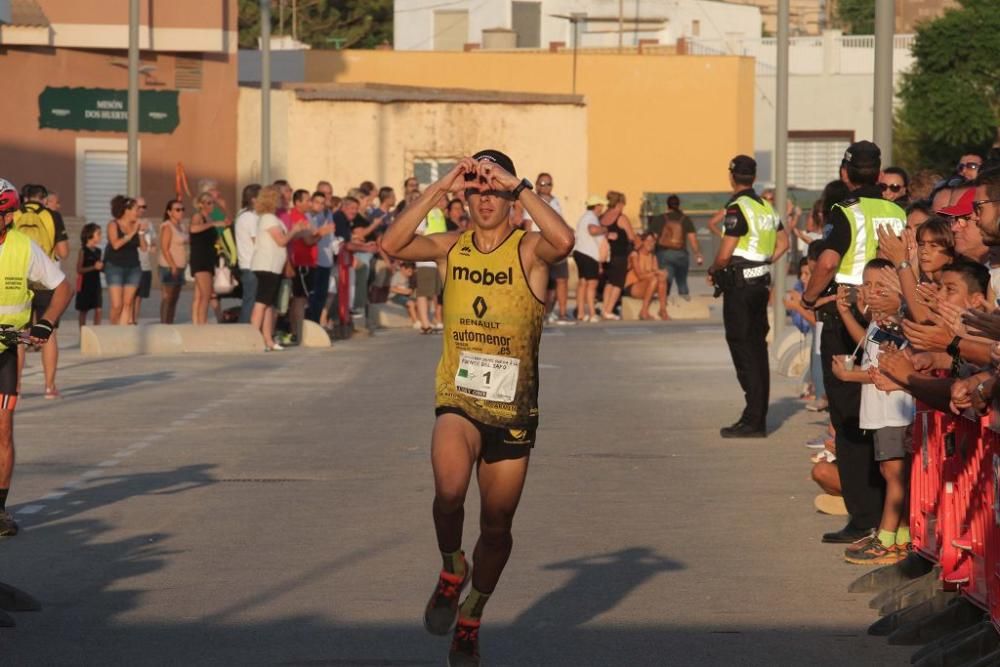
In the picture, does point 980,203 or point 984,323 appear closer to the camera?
point 984,323

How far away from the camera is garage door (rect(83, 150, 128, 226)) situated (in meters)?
46.7

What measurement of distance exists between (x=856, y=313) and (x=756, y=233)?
16.2ft

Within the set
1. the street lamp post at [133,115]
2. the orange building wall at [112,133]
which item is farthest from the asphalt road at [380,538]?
the orange building wall at [112,133]

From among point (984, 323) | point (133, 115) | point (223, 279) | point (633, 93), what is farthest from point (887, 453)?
point (633, 93)

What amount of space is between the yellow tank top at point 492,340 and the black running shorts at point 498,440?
21 millimetres

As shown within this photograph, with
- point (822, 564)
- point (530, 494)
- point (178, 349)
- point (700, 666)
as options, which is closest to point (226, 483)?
point (530, 494)

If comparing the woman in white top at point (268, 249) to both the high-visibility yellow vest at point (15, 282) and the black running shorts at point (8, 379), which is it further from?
the black running shorts at point (8, 379)

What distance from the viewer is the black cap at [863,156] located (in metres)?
12.3

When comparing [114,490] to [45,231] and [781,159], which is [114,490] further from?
[781,159]

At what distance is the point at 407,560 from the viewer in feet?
35.1

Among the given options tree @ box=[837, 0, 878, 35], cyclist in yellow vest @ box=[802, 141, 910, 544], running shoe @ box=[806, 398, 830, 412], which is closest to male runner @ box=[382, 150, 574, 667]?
cyclist in yellow vest @ box=[802, 141, 910, 544]

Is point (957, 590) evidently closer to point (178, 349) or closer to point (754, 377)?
point (754, 377)

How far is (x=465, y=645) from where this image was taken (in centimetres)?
811

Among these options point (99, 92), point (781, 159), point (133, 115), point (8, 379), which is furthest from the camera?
point (99, 92)
